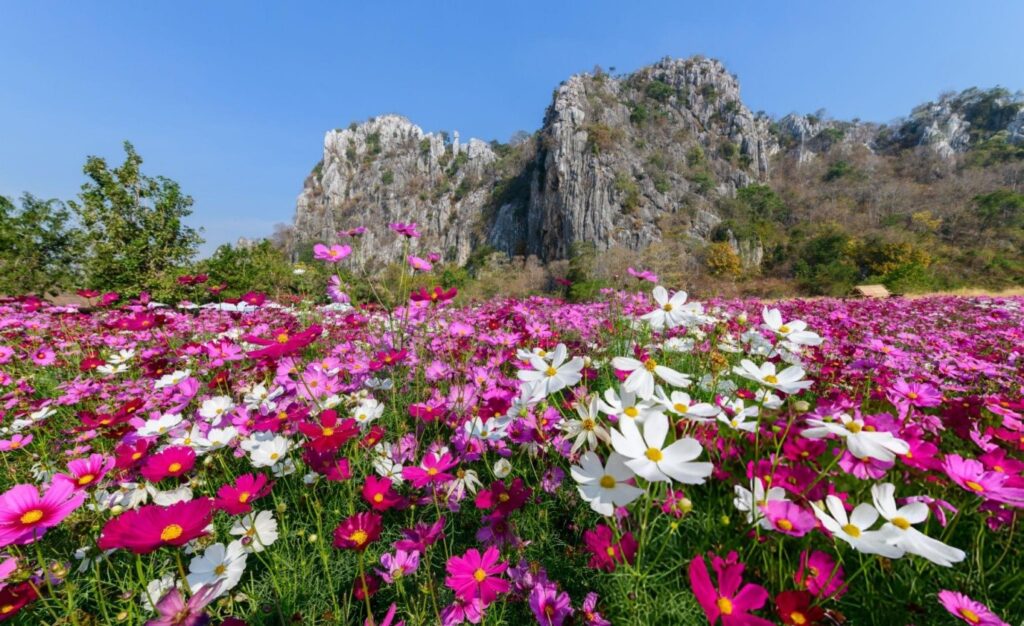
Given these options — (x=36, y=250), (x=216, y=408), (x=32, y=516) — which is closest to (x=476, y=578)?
(x=32, y=516)

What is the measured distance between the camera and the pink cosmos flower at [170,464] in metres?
0.82

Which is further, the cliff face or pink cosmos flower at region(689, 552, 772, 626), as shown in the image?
the cliff face

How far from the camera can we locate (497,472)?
1.24m

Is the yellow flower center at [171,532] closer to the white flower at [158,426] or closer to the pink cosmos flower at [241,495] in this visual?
the pink cosmos flower at [241,495]

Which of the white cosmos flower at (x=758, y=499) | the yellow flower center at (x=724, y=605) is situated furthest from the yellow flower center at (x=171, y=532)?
the white cosmos flower at (x=758, y=499)

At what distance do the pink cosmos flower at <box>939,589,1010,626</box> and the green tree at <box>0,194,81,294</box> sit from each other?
51.7 feet

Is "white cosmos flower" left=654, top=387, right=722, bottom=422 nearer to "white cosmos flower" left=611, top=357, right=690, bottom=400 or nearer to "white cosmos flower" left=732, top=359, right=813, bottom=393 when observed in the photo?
"white cosmos flower" left=611, top=357, right=690, bottom=400

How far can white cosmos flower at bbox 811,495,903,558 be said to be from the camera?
2.02 feet

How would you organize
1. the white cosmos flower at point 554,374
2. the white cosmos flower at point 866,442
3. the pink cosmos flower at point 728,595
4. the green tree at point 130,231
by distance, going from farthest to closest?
the green tree at point 130,231 < the white cosmos flower at point 554,374 < the white cosmos flower at point 866,442 < the pink cosmos flower at point 728,595

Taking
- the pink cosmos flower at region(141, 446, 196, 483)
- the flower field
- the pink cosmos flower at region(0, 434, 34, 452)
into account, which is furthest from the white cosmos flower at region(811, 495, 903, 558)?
the pink cosmos flower at region(0, 434, 34, 452)

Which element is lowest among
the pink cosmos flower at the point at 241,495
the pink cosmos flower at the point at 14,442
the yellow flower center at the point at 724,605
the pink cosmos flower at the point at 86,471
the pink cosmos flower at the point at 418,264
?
the yellow flower center at the point at 724,605

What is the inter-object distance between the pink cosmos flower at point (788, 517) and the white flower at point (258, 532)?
107 cm

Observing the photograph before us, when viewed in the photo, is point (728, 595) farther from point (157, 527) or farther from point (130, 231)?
point (130, 231)

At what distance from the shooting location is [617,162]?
111 ft
